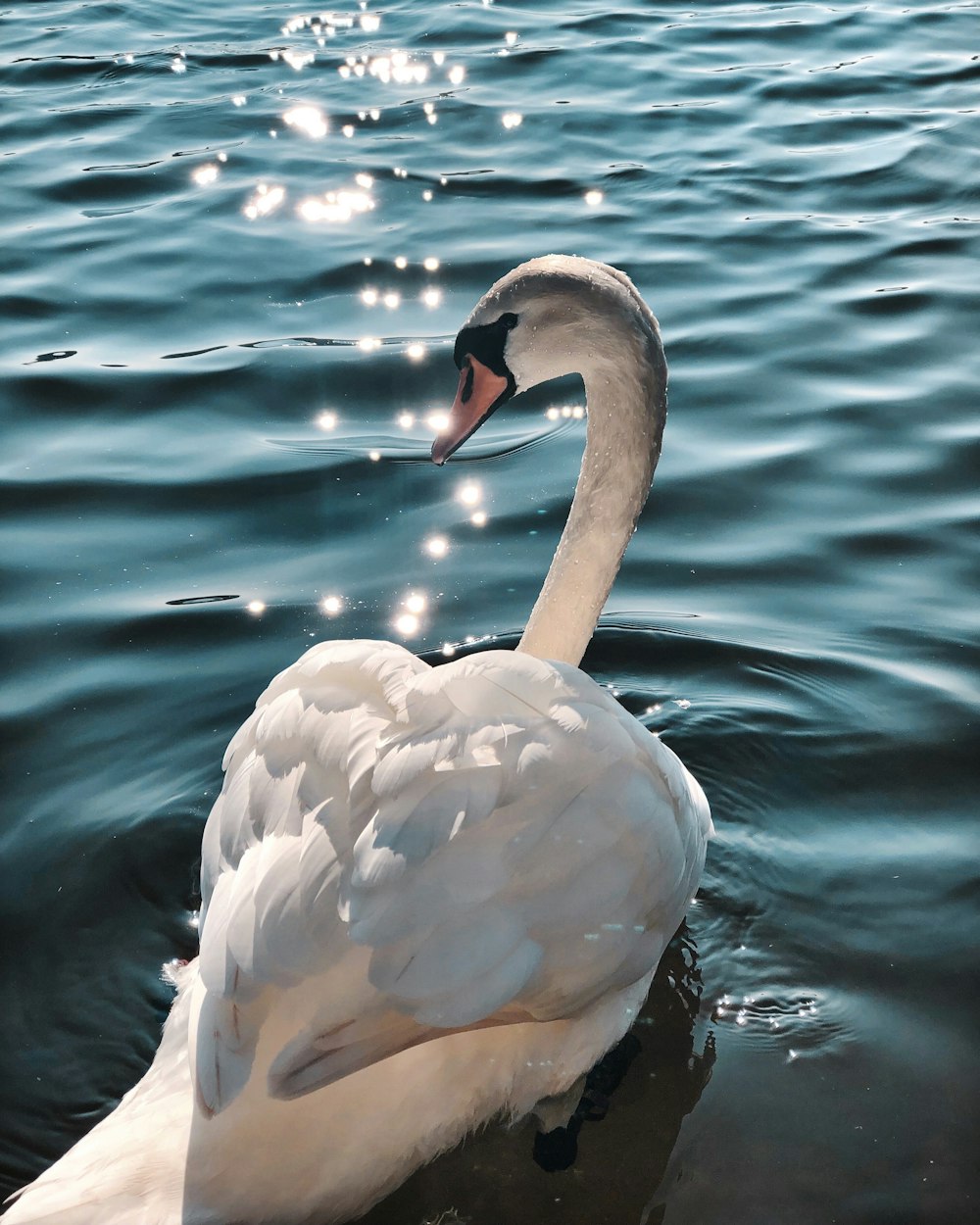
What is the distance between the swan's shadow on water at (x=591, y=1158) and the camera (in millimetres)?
3133

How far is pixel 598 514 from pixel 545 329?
19.8 inches

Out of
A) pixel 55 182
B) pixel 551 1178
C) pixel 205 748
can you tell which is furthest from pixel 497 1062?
pixel 55 182

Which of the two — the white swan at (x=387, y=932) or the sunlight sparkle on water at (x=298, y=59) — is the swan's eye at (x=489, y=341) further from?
the sunlight sparkle on water at (x=298, y=59)

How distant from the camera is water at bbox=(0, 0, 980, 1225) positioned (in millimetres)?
3469

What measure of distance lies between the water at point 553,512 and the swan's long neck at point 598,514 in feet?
2.42

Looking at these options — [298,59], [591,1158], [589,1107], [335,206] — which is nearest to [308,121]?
[298,59]

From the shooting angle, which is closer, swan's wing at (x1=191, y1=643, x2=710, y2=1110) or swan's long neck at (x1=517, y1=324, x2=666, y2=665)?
swan's wing at (x1=191, y1=643, x2=710, y2=1110)

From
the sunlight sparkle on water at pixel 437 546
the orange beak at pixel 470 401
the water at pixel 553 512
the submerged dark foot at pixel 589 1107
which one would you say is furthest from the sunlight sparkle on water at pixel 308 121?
the submerged dark foot at pixel 589 1107

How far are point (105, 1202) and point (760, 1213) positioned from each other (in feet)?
4.42

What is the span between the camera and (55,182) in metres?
9.36

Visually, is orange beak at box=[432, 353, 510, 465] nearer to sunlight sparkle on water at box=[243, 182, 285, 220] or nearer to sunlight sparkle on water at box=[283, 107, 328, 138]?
sunlight sparkle on water at box=[243, 182, 285, 220]

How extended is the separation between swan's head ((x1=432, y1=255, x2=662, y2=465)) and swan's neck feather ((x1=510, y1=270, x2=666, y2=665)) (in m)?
0.02

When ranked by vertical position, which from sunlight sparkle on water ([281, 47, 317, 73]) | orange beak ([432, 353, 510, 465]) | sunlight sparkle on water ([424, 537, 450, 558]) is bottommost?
sunlight sparkle on water ([424, 537, 450, 558])

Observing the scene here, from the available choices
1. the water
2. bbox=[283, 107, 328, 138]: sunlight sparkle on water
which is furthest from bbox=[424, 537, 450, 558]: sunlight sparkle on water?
bbox=[283, 107, 328, 138]: sunlight sparkle on water
